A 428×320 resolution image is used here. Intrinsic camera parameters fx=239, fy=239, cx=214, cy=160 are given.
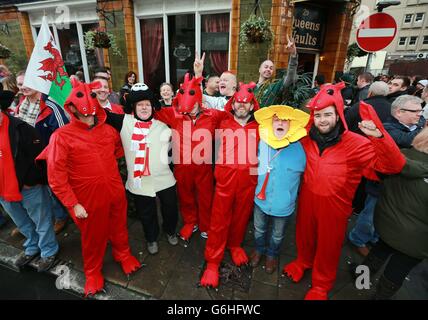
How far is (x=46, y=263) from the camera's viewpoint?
298 cm

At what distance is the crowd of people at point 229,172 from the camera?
7.01 ft

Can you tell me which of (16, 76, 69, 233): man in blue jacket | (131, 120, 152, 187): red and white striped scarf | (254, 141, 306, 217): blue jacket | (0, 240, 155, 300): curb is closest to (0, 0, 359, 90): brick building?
(254, 141, 306, 217): blue jacket

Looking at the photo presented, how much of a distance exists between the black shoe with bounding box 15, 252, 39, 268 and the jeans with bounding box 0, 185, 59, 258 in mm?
48

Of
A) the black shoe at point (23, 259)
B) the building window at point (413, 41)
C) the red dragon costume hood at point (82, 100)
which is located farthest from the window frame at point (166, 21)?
the building window at point (413, 41)

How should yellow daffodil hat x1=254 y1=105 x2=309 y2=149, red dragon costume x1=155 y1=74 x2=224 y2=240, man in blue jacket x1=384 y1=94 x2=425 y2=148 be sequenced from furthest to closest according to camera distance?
red dragon costume x1=155 y1=74 x2=224 y2=240 < man in blue jacket x1=384 y1=94 x2=425 y2=148 < yellow daffodil hat x1=254 y1=105 x2=309 y2=149

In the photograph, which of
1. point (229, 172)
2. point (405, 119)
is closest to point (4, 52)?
point (229, 172)

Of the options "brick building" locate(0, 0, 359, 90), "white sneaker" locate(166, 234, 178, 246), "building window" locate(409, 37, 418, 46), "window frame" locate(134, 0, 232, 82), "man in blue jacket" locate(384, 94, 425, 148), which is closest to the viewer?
"man in blue jacket" locate(384, 94, 425, 148)

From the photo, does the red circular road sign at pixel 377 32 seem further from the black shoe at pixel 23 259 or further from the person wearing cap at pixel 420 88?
the black shoe at pixel 23 259

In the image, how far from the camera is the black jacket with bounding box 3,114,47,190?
2.56m

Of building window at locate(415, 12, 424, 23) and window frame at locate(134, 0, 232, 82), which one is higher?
building window at locate(415, 12, 424, 23)

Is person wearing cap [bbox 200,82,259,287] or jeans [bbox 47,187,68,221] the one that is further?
jeans [bbox 47,187,68,221]

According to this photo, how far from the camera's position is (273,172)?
8.18 feet

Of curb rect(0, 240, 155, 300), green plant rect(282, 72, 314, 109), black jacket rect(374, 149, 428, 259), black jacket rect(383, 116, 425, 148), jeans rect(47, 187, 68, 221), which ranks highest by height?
green plant rect(282, 72, 314, 109)

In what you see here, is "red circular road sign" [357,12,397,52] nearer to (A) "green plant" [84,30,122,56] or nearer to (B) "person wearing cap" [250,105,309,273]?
(B) "person wearing cap" [250,105,309,273]
